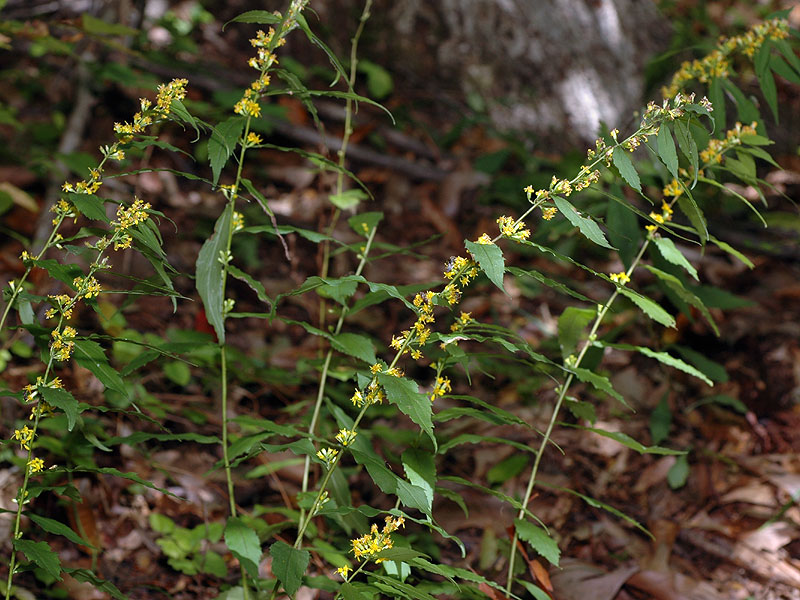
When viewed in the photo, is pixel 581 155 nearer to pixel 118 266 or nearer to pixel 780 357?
pixel 780 357

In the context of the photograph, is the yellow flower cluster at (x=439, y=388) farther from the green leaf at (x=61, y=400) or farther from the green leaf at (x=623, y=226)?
the green leaf at (x=623, y=226)

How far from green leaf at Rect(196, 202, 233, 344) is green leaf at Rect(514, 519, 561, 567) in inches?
36.4

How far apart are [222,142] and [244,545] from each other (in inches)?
38.3

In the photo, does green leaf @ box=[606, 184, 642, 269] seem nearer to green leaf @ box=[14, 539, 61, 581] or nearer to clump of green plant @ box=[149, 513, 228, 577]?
clump of green plant @ box=[149, 513, 228, 577]

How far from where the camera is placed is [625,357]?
140 inches

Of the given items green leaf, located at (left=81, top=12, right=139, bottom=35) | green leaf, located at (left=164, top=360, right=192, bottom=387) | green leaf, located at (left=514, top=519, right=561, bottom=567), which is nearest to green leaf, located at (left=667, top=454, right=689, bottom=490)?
green leaf, located at (left=514, top=519, right=561, bottom=567)

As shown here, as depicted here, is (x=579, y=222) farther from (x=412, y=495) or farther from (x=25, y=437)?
(x=25, y=437)

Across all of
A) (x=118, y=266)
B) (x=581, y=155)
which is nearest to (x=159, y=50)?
(x=118, y=266)

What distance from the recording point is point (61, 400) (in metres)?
1.48

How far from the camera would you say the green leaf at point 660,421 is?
3.00 meters

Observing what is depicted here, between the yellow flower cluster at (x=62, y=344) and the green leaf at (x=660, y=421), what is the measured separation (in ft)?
7.75

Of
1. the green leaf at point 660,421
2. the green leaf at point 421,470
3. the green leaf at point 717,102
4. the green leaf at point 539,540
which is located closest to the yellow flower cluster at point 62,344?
the green leaf at point 421,470

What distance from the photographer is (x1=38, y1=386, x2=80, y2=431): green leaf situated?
1457 mm

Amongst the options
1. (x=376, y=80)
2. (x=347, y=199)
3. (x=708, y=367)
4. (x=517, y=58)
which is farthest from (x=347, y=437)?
(x=517, y=58)
